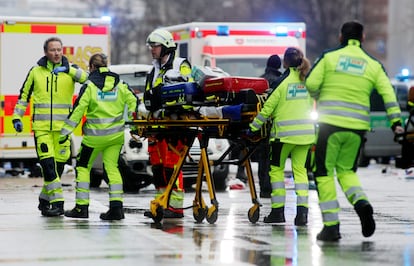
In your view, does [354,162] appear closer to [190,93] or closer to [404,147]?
[190,93]

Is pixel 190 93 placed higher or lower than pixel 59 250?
higher

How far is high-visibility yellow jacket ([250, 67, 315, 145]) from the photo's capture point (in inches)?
520

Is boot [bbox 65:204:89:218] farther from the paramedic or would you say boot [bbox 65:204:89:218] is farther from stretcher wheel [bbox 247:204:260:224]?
the paramedic

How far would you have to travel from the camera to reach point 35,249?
11.0 metres

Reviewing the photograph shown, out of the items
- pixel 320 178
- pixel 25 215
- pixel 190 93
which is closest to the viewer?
pixel 320 178

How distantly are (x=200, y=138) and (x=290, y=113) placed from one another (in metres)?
0.94

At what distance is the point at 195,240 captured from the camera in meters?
11.7

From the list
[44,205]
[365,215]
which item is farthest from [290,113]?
[44,205]

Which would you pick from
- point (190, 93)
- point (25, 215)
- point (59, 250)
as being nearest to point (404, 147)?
point (190, 93)

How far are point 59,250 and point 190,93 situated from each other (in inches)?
103

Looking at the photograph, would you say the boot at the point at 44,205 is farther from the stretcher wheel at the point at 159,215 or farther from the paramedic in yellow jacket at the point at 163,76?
the stretcher wheel at the point at 159,215

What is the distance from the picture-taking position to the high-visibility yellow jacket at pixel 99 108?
1373 cm

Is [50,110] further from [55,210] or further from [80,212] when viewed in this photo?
[80,212]

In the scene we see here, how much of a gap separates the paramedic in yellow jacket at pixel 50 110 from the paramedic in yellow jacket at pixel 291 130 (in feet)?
8.07
